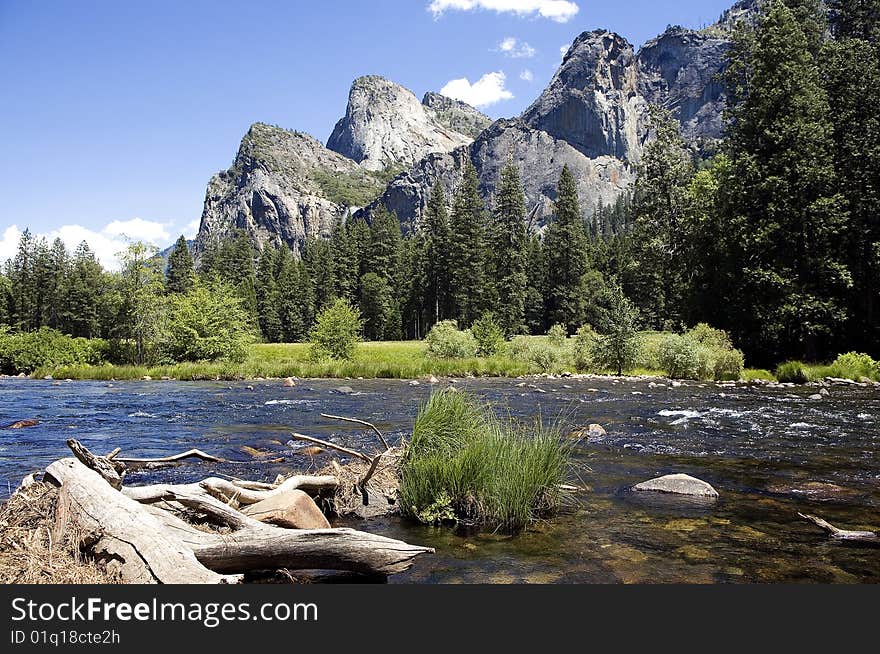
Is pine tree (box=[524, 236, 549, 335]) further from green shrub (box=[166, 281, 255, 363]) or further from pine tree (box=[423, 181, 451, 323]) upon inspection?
green shrub (box=[166, 281, 255, 363])

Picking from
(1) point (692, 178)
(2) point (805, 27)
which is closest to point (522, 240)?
(1) point (692, 178)

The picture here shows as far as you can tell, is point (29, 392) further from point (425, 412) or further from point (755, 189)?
point (755, 189)

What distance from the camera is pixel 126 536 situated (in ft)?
15.3

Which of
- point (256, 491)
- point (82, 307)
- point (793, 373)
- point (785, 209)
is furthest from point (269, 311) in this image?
point (256, 491)

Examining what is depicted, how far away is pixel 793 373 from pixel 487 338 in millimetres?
20591

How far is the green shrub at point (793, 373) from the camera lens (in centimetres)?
2639

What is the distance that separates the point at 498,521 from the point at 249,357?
39.4 m

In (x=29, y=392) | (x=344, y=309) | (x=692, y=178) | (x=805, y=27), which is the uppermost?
(x=805, y=27)

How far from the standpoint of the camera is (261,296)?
99625mm

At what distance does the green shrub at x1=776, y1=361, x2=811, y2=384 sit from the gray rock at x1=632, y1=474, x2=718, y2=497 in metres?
20.9

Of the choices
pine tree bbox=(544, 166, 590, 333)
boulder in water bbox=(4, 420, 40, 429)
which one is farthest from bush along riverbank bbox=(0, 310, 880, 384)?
pine tree bbox=(544, 166, 590, 333)

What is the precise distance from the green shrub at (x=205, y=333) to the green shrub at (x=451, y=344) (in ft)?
44.0

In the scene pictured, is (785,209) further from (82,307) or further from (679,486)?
(82,307)

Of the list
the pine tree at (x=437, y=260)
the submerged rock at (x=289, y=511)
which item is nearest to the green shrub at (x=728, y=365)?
the submerged rock at (x=289, y=511)
